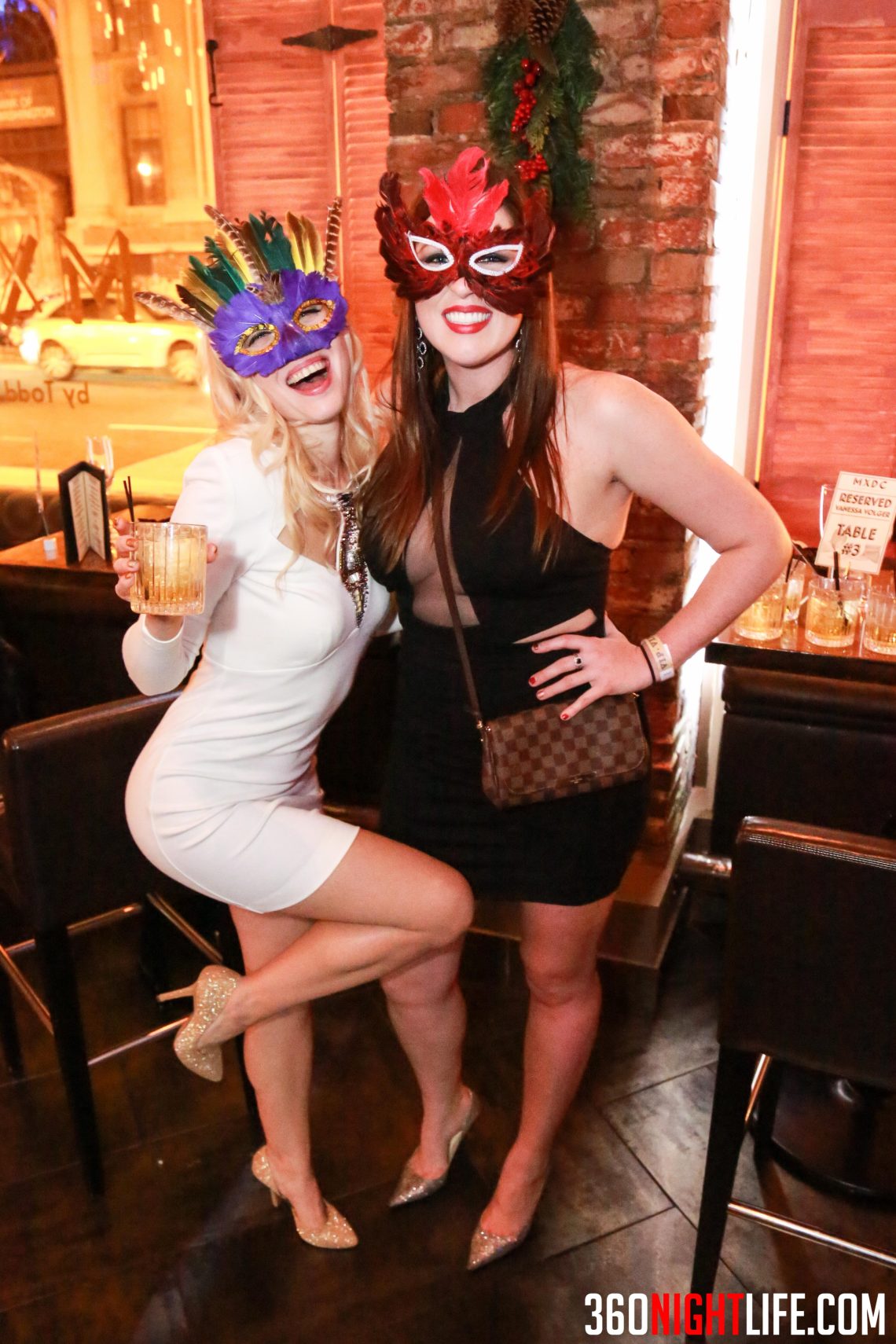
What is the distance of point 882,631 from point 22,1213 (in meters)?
1.95

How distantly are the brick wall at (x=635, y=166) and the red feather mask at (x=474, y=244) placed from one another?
0.76 m

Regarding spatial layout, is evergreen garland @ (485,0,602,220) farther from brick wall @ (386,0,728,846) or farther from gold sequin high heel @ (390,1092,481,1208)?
gold sequin high heel @ (390,1092,481,1208)

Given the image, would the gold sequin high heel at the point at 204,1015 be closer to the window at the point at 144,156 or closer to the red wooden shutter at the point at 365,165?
the red wooden shutter at the point at 365,165

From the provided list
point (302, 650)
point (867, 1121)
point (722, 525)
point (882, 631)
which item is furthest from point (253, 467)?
point (867, 1121)

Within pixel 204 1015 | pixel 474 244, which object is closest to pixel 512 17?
pixel 474 244

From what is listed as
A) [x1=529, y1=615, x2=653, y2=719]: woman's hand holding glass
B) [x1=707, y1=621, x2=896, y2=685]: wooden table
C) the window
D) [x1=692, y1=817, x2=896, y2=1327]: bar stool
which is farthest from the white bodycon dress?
the window

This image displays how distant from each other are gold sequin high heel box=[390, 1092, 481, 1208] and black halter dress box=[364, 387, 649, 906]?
59 centimetres

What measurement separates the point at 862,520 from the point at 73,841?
1774 millimetres

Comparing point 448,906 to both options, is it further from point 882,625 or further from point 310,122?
point 310,122

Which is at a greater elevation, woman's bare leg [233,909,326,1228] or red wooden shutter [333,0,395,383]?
red wooden shutter [333,0,395,383]

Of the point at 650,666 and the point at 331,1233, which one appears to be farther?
the point at 331,1233

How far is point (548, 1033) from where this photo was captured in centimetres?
177

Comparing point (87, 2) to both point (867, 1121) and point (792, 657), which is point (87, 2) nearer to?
point (792, 657)

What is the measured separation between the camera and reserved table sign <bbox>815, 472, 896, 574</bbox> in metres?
2.42
